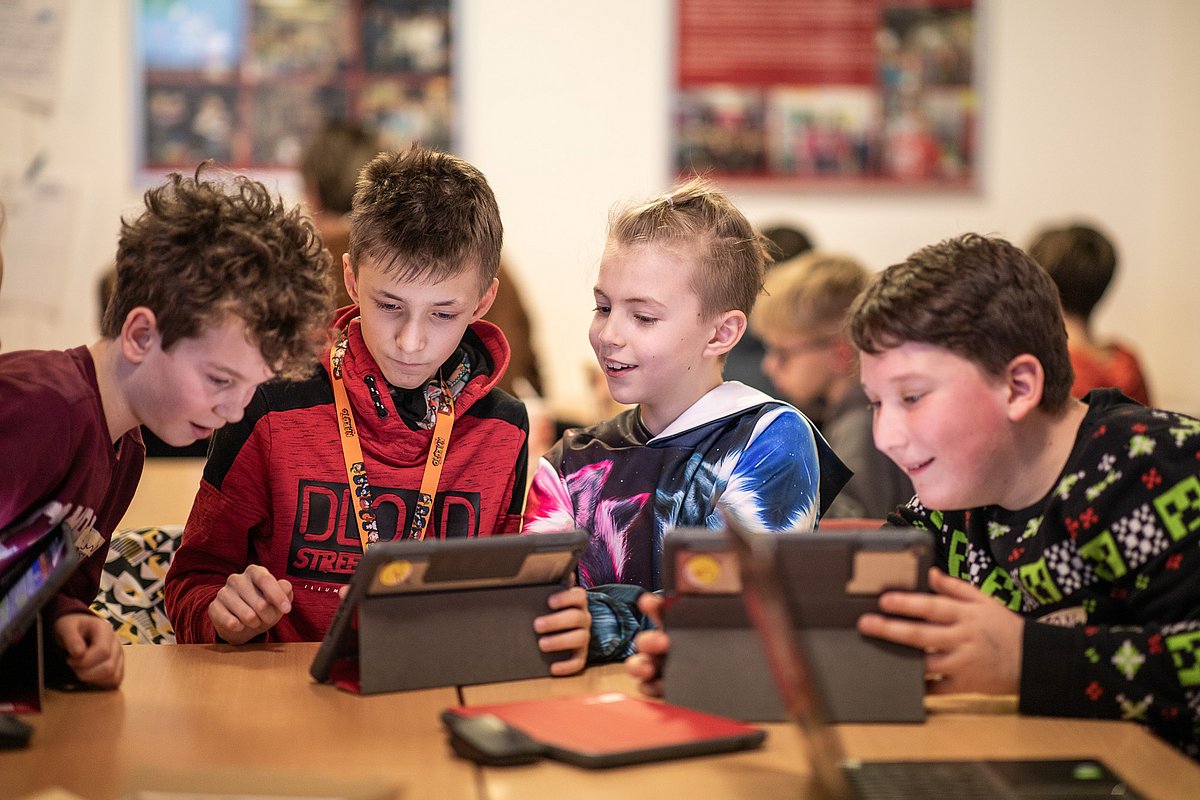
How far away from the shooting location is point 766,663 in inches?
58.8

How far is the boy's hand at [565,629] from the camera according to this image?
167 centimetres

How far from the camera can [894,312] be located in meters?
1.72

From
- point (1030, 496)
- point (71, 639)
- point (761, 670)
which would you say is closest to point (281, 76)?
point (71, 639)

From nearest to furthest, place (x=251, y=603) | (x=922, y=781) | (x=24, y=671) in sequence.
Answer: (x=922, y=781), (x=24, y=671), (x=251, y=603)

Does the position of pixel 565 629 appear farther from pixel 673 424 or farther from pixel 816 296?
pixel 816 296

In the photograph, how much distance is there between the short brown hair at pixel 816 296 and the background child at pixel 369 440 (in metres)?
1.80

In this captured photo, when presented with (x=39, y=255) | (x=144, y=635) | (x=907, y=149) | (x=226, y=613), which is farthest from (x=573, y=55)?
(x=226, y=613)

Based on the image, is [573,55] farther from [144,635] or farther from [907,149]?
[144,635]

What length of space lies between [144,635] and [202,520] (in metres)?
0.39

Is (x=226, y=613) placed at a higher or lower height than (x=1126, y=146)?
lower

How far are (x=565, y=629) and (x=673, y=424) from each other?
550 mm

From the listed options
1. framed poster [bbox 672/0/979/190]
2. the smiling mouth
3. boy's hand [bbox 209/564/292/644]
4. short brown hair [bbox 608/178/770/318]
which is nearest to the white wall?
framed poster [bbox 672/0/979/190]

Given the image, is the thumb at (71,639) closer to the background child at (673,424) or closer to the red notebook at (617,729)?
the red notebook at (617,729)

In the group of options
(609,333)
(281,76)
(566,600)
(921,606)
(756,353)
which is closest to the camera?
(921,606)
